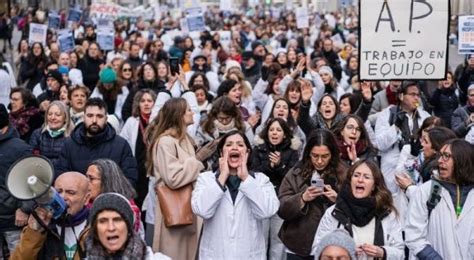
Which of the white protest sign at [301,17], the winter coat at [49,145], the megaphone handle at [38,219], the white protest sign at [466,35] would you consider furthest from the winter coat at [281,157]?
the white protest sign at [301,17]

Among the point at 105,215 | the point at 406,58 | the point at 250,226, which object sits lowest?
the point at 250,226

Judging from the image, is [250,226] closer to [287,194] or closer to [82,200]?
[287,194]

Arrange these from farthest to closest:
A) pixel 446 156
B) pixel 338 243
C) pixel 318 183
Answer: pixel 318 183, pixel 446 156, pixel 338 243

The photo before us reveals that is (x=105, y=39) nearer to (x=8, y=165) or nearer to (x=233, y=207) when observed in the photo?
(x=8, y=165)

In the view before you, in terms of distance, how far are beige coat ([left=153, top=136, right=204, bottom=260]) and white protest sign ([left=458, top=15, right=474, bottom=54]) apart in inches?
260

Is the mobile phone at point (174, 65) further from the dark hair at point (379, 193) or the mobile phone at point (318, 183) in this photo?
the dark hair at point (379, 193)

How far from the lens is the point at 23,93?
9.31 m

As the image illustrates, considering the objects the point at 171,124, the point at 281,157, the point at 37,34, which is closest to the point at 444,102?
the point at 281,157

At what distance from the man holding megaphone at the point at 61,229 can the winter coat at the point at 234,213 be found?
943 millimetres

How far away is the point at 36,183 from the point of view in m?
4.66

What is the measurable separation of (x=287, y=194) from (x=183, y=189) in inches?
35.1

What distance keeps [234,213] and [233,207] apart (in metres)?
0.04

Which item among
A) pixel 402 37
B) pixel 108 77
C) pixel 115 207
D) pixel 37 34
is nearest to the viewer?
pixel 115 207

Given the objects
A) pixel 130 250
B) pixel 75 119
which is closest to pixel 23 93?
pixel 75 119
